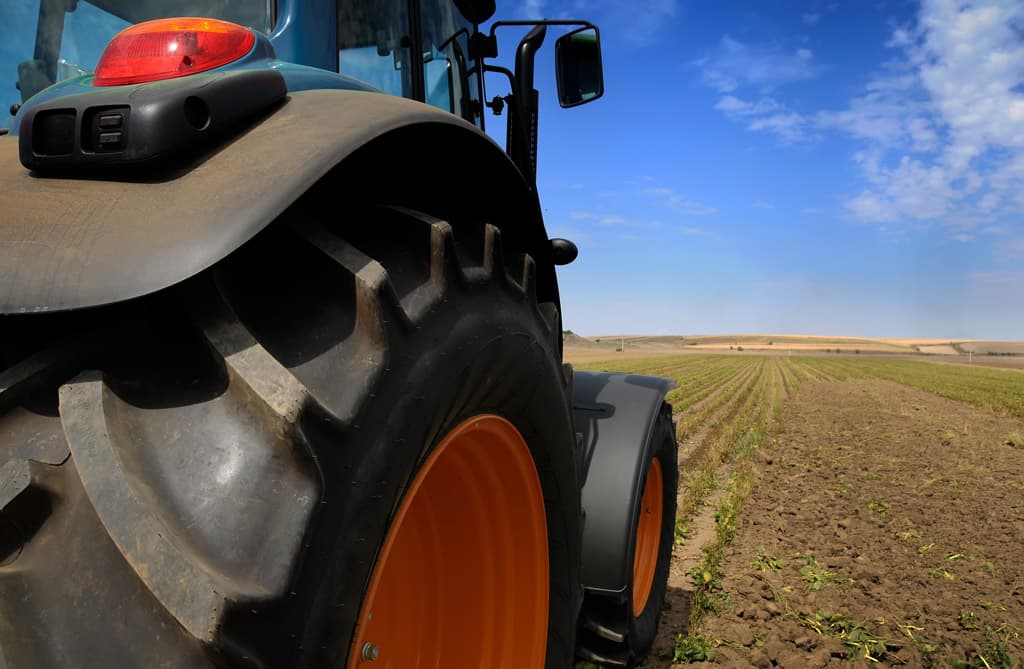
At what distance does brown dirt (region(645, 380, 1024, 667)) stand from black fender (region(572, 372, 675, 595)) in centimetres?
87

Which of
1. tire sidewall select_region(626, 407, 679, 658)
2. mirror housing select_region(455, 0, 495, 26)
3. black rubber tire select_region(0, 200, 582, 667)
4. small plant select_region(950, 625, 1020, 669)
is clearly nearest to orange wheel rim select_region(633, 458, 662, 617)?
tire sidewall select_region(626, 407, 679, 658)

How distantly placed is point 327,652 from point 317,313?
17.2 inches

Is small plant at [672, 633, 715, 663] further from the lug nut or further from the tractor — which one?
the lug nut

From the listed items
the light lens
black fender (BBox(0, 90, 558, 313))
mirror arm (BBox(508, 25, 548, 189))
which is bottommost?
black fender (BBox(0, 90, 558, 313))

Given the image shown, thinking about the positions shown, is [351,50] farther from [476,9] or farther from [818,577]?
[818,577]

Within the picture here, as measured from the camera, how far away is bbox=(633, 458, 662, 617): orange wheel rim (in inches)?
114

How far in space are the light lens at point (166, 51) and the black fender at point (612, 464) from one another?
1.84 m

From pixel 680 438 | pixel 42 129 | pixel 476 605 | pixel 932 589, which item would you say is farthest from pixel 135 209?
pixel 680 438

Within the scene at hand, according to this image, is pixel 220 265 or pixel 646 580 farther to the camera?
pixel 646 580

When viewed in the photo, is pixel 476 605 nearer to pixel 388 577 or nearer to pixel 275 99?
pixel 388 577

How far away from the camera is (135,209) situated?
0.84 m

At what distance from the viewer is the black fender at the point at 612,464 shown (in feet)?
7.64

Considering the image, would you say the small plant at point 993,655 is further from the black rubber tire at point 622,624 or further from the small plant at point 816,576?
the black rubber tire at point 622,624

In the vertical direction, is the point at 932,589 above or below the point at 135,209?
below
